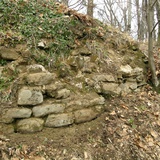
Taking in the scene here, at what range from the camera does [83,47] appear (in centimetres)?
450

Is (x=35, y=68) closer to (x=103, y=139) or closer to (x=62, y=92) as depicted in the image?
A: (x=62, y=92)

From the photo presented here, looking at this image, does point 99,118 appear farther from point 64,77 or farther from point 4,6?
point 4,6

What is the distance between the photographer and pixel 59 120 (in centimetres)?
334

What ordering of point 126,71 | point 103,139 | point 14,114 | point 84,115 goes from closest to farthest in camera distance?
point 14,114 < point 103,139 < point 84,115 < point 126,71

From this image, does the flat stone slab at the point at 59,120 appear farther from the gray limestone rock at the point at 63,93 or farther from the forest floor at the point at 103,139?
the gray limestone rock at the point at 63,93

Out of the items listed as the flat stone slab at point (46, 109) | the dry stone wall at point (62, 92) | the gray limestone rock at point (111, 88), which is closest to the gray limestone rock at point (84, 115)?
the dry stone wall at point (62, 92)

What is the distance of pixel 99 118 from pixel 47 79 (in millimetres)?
1234

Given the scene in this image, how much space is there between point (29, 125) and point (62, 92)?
2.70 feet

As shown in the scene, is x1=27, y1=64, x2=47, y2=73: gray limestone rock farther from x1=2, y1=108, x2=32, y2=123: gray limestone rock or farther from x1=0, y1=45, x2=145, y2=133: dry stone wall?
x1=2, y1=108, x2=32, y2=123: gray limestone rock

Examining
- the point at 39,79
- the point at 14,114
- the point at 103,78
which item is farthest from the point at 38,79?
the point at 103,78

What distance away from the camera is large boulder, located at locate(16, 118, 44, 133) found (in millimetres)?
3092

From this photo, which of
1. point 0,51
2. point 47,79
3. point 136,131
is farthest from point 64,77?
point 136,131

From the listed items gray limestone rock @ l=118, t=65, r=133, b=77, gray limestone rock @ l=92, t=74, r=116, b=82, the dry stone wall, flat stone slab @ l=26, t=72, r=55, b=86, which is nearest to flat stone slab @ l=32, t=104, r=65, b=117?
the dry stone wall

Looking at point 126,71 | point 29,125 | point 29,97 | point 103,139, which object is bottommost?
point 103,139
